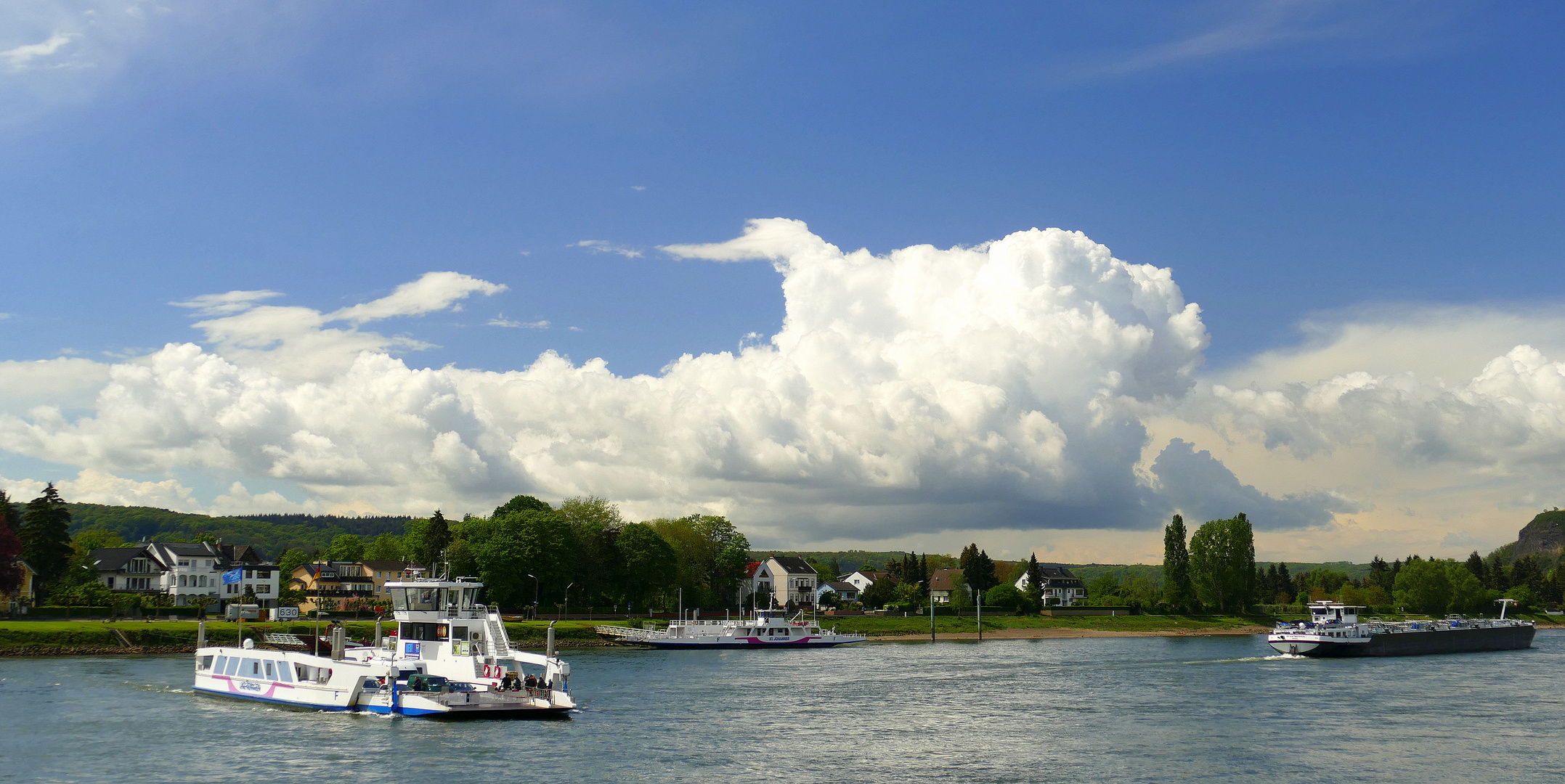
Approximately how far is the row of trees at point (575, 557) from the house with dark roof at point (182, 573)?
2113 centimetres

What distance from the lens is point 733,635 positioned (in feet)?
428

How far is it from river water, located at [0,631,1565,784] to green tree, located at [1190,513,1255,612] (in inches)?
3443

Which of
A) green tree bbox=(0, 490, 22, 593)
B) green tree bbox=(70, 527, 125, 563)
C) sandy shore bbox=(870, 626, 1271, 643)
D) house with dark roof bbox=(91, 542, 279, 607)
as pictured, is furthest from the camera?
green tree bbox=(70, 527, 125, 563)

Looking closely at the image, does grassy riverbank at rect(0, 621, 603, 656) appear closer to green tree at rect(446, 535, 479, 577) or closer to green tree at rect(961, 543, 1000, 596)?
green tree at rect(446, 535, 479, 577)

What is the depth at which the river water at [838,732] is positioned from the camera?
137ft

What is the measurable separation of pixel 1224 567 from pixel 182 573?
15572 centimetres

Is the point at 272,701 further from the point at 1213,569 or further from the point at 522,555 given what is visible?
the point at 1213,569

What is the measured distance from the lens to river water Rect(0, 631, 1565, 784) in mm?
41688

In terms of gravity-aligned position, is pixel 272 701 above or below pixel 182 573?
below

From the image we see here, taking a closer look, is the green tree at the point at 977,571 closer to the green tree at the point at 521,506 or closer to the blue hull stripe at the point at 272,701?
the green tree at the point at 521,506

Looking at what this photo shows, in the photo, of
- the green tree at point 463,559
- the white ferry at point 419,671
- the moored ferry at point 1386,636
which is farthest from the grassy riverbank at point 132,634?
the moored ferry at point 1386,636

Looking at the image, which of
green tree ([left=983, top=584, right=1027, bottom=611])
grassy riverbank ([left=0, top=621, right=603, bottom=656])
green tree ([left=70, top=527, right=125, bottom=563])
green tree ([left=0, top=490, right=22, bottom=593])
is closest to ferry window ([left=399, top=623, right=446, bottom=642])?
grassy riverbank ([left=0, top=621, right=603, bottom=656])

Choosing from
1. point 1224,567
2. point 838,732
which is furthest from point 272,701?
point 1224,567

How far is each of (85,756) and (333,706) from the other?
50.8 feet
